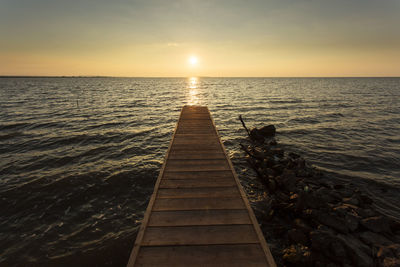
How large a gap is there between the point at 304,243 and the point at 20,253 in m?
8.70

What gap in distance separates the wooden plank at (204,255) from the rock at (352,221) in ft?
13.0

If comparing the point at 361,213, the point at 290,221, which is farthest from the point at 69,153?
the point at 361,213

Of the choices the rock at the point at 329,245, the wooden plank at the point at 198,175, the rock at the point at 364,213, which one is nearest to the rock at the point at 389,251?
the rock at the point at 329,245

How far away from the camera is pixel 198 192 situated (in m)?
5.46

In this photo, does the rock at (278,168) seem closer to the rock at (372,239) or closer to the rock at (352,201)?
the rock at (352,201)

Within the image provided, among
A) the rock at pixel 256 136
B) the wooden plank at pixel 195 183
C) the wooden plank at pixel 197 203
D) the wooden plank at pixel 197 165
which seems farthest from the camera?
the rock at pixel 256 136

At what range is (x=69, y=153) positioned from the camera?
11.8m

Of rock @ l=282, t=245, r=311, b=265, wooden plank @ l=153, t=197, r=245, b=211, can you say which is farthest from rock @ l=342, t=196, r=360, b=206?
wooden plank @ l=153, t=197, r=245, b=211

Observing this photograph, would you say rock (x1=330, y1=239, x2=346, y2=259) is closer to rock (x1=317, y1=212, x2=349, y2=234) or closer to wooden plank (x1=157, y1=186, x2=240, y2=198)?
rock (x1=317, y1=212, x2=349, y2=234)

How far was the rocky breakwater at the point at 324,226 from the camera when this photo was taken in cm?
457

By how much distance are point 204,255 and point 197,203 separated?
60.6 inches

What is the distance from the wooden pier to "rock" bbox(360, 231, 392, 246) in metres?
3.76

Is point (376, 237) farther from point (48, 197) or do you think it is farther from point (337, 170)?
point (48, 197)

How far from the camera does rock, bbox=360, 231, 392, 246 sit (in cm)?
502
